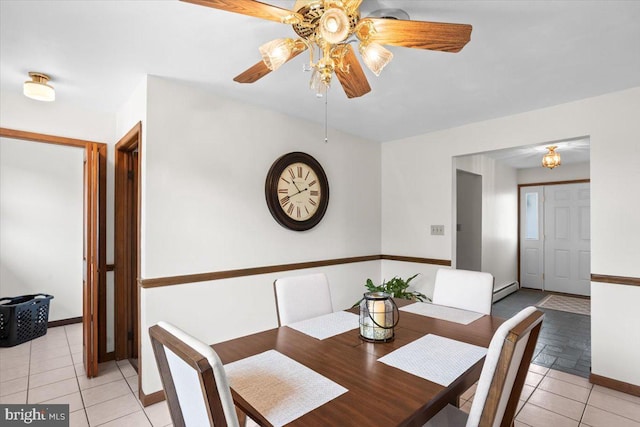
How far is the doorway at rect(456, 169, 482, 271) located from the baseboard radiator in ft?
2.36

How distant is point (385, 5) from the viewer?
1547 mm

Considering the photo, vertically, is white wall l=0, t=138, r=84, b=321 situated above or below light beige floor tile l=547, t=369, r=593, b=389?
above

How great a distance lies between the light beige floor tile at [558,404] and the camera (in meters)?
2.22

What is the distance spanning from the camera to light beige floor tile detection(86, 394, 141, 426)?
2.12 metres

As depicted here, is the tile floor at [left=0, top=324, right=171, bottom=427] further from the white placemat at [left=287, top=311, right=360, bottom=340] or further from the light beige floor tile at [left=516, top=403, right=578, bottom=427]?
the light beige floor tile at [left=516, top=403, right=578, bottom=427]

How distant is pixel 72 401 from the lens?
2.31 meters

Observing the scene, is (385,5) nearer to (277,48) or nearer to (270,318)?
(277,48)

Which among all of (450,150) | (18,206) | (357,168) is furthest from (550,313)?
(18,206)

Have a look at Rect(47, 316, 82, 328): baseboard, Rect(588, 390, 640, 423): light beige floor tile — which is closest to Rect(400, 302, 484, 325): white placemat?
Rect(588, 390, 640, 423): light beige floor tile

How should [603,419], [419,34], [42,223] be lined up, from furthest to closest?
1. [42,223]
2. [603,419]
3. [419,34]

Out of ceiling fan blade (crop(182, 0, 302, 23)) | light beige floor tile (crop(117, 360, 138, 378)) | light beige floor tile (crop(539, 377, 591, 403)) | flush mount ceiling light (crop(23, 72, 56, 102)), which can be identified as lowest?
light beige floor tile (crop(539, 377, 591, 403))

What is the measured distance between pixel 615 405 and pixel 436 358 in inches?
80.4

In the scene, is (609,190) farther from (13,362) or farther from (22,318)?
(22,318)

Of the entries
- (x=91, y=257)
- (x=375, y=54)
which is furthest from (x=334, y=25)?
(x=91, y=257)
